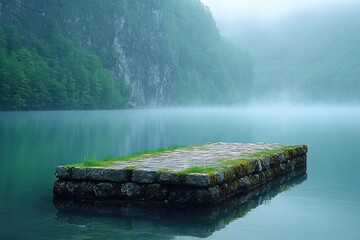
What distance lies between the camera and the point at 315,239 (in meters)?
10.4

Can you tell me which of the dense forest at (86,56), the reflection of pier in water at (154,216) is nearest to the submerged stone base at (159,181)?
the reflection of pier in water at (154,216)

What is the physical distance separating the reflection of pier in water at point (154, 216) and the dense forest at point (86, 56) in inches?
3591

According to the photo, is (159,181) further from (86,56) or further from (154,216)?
(86,56)

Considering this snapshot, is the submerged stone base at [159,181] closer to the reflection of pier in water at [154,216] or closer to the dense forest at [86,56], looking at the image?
the reflection of pier in water at [154,216]

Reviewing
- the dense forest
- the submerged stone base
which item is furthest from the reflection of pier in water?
the dense forest

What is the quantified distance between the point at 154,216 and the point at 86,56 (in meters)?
138

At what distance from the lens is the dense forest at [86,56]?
11512cm

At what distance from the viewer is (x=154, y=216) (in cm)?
1212

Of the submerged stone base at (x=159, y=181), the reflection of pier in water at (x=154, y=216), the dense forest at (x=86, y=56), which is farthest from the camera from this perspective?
Answer: the dense forest at (x=86, y=56)

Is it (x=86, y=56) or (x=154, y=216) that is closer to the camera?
(x=154, y=216)

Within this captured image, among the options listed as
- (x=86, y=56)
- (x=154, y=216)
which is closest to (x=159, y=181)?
(x=154, y=216)

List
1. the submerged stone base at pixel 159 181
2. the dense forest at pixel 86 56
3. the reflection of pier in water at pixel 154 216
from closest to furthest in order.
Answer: the reflection of pier in water at pixel 154 216, the submerged stone base at pixel 159 181, the dense forest at pixel 86 56

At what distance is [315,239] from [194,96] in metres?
188

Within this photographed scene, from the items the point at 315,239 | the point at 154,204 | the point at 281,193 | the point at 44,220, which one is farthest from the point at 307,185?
the point at 44,220
